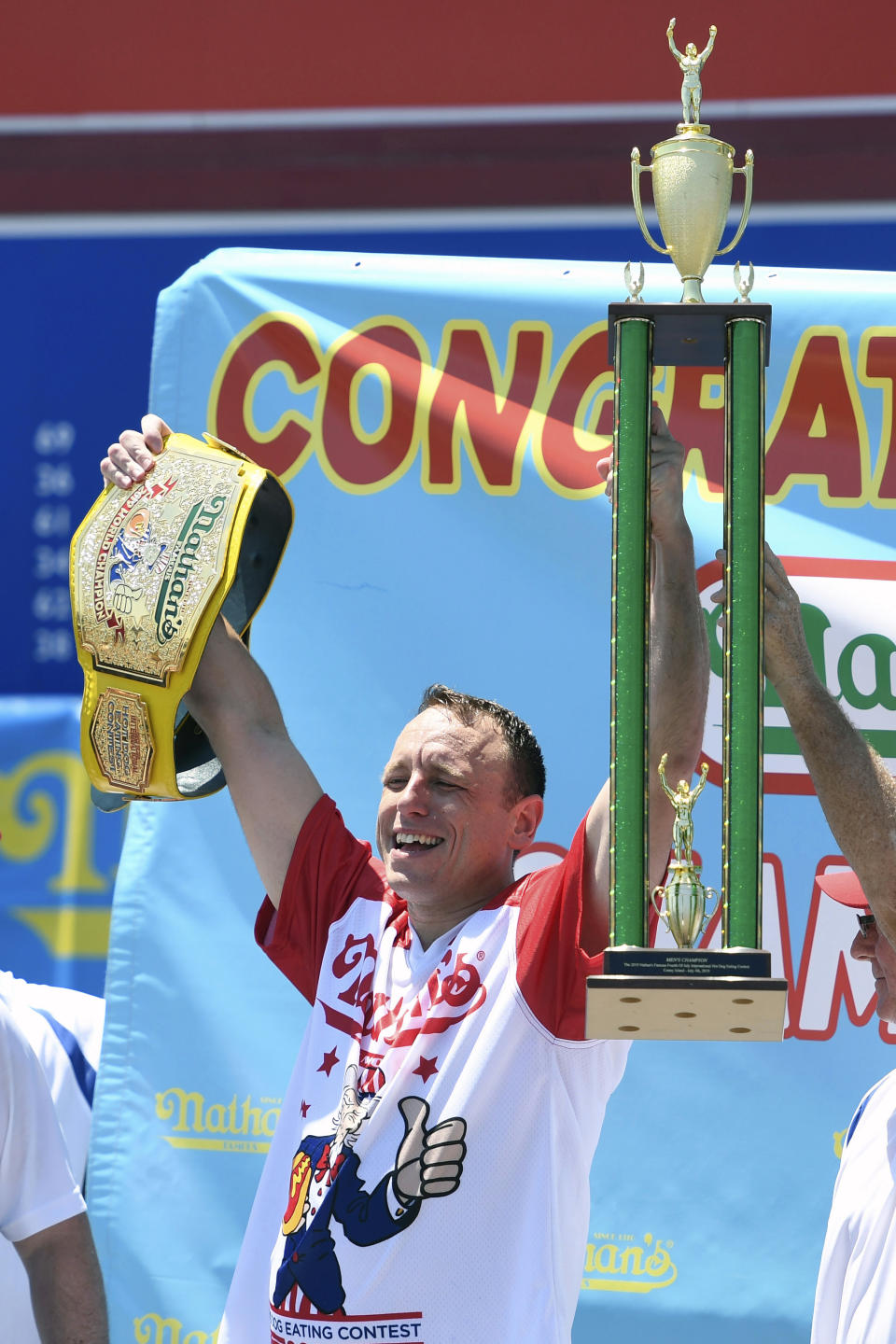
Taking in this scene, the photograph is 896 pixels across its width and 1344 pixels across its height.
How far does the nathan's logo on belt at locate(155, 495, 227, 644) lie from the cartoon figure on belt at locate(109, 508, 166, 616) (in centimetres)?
3

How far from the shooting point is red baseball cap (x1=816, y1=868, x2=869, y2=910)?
2.38 metres

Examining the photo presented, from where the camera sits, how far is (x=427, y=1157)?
6.81 ft

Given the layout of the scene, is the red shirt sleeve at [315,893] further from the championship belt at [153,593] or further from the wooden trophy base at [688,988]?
the wooden trophy base at [688,988]

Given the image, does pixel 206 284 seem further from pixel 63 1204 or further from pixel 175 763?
pixel 63 1204

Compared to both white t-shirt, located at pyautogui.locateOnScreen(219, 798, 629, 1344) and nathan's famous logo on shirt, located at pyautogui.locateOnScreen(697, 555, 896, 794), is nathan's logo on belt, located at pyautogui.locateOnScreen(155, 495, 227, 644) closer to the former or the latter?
white t-shirt, located at pyautogui.locateOnScreen(219, 798, 629, 1344)

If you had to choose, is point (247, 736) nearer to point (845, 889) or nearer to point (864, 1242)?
point (845, 889)

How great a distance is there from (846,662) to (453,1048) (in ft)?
3.70

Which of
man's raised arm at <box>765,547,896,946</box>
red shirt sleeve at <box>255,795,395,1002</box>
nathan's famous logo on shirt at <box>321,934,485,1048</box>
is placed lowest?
nathan's famous logo on shirt at <box>321,934,485,1048</box>

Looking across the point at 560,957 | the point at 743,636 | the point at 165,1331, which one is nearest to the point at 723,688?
the point at 743,636

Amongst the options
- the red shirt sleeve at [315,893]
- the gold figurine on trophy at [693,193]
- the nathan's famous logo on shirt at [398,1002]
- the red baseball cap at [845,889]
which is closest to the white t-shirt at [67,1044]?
the red shirt sleeve at [315,893]

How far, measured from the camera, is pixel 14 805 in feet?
12.4

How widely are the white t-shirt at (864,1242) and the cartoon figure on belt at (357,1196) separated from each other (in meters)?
0.50

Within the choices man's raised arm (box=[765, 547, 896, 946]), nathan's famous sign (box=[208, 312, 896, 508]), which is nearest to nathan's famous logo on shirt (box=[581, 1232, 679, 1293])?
man's raised arm (box=[765, 547, 896, 946])

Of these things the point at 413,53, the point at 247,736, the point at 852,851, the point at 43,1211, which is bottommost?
the point at 43,1211
